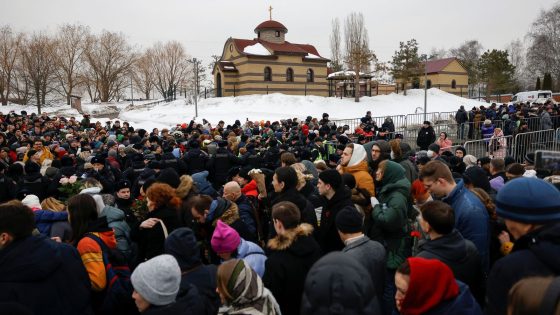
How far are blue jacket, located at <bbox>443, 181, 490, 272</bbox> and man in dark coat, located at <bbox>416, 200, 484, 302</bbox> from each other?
1.58 feet

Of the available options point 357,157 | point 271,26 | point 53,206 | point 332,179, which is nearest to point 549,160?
point 332,179

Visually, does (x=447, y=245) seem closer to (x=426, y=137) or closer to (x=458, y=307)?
(x=458, y=307)

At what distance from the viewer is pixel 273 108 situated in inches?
1422

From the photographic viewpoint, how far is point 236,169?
7066mm

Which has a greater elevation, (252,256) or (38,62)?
(38,62)

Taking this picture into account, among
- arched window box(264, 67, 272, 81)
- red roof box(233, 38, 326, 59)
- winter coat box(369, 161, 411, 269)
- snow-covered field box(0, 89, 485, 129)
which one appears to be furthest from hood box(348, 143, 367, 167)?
red roof box(233, 38, 326, 59)

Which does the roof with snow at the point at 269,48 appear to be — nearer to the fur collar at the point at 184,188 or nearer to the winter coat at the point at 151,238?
the fur collar at the point at 184,188

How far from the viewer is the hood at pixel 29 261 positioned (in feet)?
9.39

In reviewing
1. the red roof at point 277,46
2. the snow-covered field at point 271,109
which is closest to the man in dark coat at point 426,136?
the snow-covered field at point 271,109

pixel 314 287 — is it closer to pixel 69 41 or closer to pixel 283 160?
pixel 283 160

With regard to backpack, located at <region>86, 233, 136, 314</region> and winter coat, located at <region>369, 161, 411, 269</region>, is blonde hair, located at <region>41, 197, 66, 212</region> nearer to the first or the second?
backpack, located at <region>86, 233, 136, 314</region>

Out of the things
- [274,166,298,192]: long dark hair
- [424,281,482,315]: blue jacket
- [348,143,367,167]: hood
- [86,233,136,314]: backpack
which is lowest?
[86,233,136,314]: backpack

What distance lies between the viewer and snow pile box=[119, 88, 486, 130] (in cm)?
3362

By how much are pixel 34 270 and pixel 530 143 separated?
563 inches
